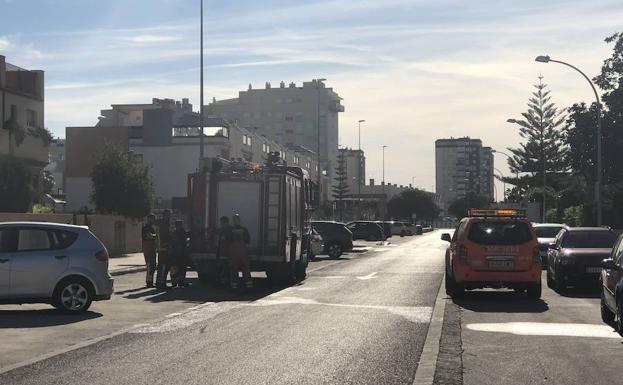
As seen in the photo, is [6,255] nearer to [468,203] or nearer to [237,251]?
[237,251]

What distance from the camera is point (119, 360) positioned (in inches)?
372

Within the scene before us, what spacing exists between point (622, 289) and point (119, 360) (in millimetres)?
6314

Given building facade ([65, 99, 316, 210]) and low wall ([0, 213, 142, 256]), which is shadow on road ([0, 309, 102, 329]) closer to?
low wall ([0, 213, 142, 256])

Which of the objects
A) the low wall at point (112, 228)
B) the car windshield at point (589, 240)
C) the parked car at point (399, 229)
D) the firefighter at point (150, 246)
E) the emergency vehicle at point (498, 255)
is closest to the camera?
the emergency vehicle at point (498, 255)

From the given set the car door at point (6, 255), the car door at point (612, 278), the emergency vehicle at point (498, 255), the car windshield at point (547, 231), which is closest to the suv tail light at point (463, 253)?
the emergency vehicle at point (498, 255)

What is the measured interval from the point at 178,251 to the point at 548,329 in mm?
10030

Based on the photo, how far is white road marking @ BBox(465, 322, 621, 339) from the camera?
38.3ft

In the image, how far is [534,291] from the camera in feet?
55.3

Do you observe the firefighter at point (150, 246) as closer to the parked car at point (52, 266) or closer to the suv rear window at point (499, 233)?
the parked car at point (52, 266)

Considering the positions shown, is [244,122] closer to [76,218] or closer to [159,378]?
[76,218]

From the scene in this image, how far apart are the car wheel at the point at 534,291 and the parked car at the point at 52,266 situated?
27.3ft

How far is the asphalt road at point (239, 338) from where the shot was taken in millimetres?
8555

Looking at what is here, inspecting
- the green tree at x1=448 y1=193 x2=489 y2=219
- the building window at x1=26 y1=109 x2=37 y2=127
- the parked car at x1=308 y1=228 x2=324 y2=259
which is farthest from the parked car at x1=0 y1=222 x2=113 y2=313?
the green tree at x1=448 y1=193 x2=489 y2=219

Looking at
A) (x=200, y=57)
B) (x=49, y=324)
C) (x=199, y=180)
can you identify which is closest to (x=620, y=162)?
(x=200, y=57)
